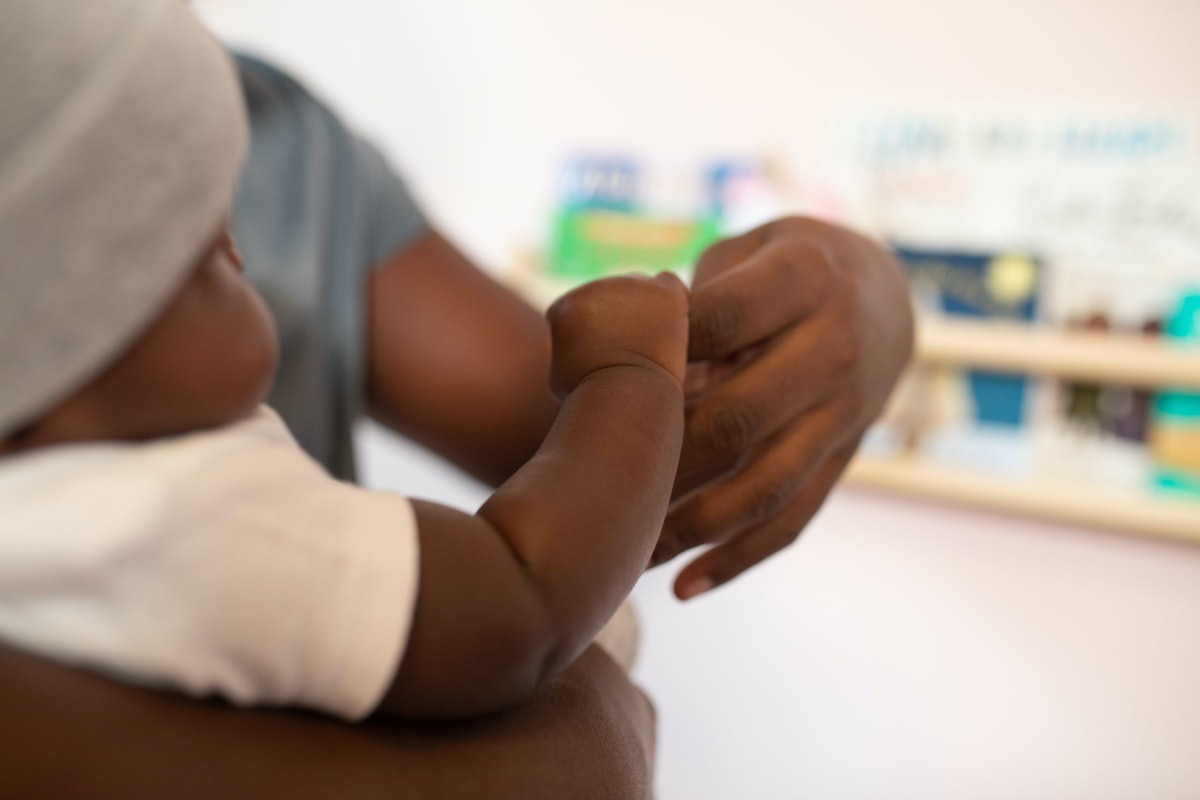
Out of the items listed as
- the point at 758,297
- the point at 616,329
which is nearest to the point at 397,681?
the point at 616,329

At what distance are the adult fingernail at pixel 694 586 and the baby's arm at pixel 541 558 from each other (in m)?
0.17

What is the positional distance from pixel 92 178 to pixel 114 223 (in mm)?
15

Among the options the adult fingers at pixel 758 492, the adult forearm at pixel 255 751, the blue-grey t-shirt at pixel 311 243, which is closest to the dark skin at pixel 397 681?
the adult forearm at pixel 255 751

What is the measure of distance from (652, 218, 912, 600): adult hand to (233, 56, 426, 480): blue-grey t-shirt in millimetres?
304

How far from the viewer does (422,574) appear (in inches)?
12.1

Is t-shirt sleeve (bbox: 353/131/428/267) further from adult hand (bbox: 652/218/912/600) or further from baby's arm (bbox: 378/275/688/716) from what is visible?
baby's arm (bbox: 378/275/688/716)

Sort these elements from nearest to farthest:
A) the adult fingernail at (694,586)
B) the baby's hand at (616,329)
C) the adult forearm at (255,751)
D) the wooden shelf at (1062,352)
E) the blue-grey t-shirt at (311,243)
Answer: the adult forearm at (255,751), the baby's hand at (616,329), the adult fingernail at (694,586), the blue-grey t-shirt at (311,243), the wooden shelf at (1062,352)

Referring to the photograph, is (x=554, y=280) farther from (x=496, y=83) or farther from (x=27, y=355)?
(x=27, y=355)

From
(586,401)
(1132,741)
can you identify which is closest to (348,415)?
(586,401)

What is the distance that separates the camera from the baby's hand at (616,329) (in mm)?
383

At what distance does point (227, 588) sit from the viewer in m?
0.28

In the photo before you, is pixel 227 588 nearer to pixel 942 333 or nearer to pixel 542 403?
pixel 542 403

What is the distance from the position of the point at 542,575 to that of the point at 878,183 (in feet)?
3.47

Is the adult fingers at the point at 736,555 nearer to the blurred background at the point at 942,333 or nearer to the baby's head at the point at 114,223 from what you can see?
the baby's head at the point at 114,223
